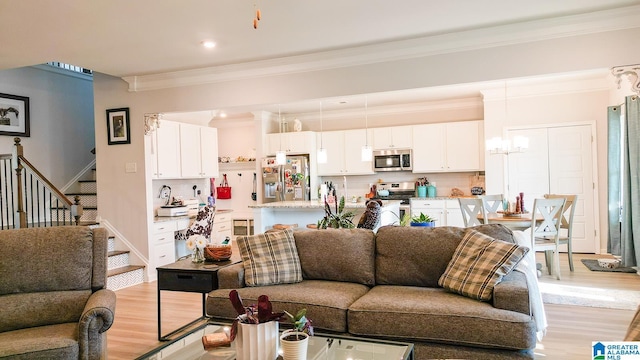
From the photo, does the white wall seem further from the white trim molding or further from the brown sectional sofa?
the white trim molding

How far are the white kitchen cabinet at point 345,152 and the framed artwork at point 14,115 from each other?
467cm

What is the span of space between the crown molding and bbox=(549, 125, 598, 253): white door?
299 cm

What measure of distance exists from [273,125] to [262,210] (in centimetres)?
310

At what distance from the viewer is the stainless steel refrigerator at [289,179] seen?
7793 millimetres

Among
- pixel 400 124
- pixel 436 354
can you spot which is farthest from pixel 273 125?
pixel 436 354

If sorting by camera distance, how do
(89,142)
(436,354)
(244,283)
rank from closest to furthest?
1. (436,354)
2. (244,283)
3. (89,142)

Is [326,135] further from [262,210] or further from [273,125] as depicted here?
[262,210]

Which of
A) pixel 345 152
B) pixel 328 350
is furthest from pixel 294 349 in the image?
pixel 345 152

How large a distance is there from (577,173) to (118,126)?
671 centimetres

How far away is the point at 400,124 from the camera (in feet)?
25.4

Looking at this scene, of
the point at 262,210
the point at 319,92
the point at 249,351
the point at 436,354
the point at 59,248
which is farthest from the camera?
the point at 262,210

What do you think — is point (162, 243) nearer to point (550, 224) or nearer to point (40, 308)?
point (40, 308)

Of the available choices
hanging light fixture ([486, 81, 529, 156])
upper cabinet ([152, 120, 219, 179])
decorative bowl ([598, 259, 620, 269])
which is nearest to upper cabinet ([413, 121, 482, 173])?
hanging light fixture ([486, 81, 529, 156])

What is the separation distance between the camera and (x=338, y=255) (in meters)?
3.21
